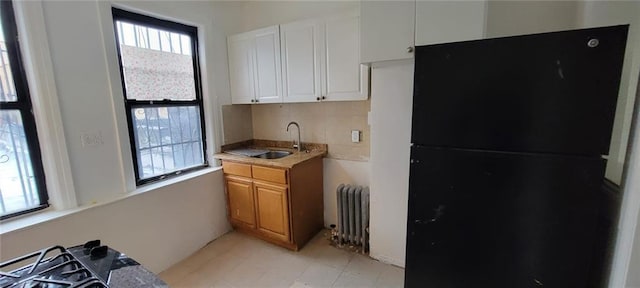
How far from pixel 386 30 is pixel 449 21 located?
41cm

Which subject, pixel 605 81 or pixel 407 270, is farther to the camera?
pixel 407 270

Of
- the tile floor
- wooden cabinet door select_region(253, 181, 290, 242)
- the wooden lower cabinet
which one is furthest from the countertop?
the tile floor

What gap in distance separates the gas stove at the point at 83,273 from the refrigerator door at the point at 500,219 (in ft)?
3.85

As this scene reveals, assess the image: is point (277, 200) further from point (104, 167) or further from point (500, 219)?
point (500, 219)

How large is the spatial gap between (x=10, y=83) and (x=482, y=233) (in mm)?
2824

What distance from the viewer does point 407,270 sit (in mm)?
1439

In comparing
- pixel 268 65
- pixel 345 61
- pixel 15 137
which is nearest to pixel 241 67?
pixel 268 65

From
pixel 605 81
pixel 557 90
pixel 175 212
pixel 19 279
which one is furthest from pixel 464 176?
pixel 175 212

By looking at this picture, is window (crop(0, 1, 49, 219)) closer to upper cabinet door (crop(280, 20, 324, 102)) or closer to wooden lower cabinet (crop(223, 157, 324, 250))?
wooden lower cabinet (crop(223, 157, 324, 250))

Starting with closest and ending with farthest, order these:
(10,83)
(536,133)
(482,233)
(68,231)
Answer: (536,133) → (482,233) → (10,83) → (68,231)

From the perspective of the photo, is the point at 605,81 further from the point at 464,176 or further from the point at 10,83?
the point at 10,83

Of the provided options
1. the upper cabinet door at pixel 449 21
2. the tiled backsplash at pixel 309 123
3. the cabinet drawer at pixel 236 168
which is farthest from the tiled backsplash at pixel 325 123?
the upper cabinet door at pixel 449 21

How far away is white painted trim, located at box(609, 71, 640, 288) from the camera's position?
0.91 metres

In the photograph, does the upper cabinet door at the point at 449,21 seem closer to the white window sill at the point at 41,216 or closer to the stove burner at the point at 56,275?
the stove burner at the point at 56,275
